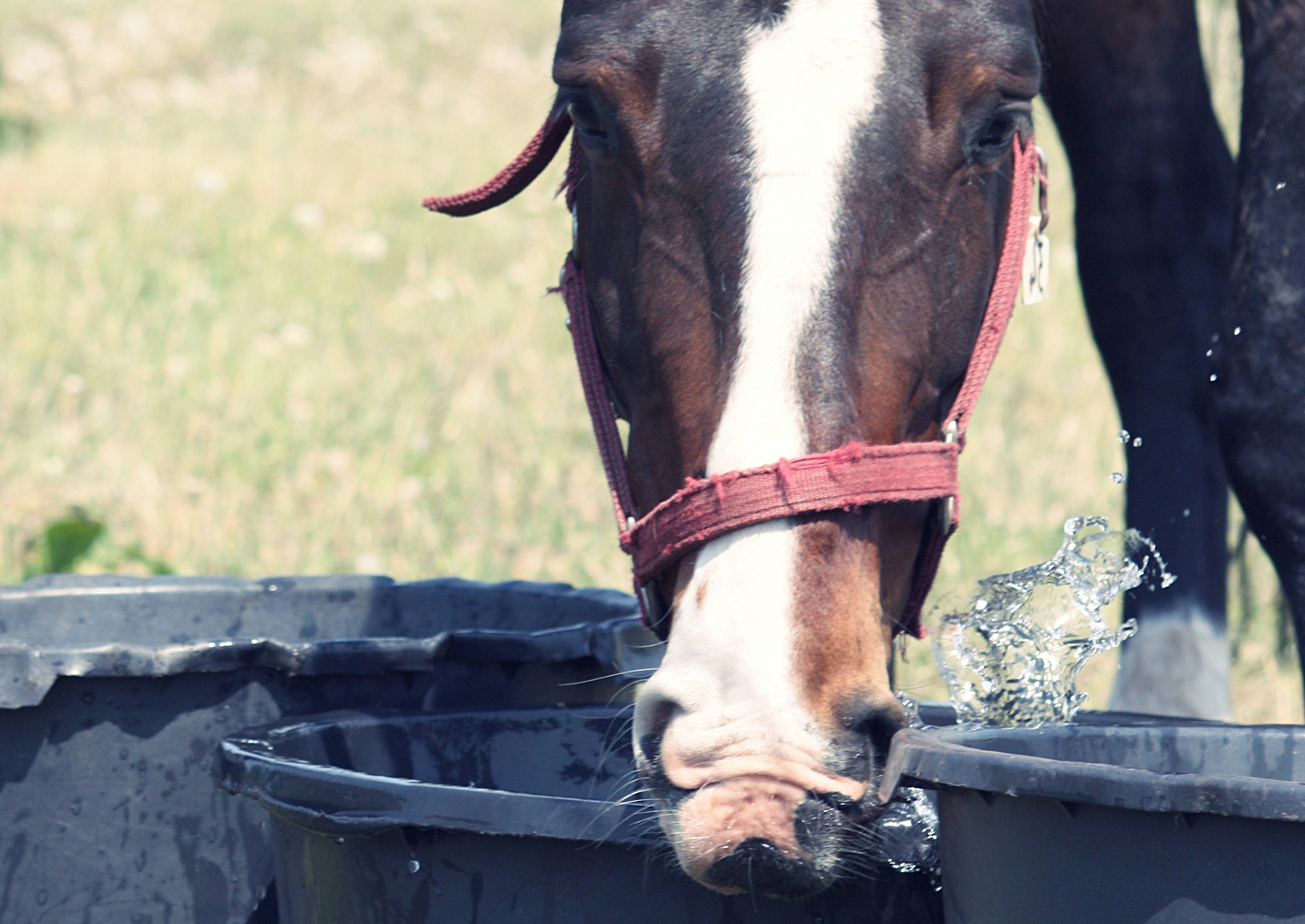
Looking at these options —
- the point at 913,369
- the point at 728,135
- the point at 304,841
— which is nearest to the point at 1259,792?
the point at 913,369

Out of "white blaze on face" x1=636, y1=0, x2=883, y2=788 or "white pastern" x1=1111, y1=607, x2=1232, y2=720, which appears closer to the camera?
"white blaze on face" x1=636, y1=0, x2=883, y2=788

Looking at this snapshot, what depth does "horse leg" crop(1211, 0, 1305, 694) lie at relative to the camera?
5.51 ft

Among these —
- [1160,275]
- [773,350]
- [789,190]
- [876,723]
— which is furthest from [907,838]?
[1160,275]

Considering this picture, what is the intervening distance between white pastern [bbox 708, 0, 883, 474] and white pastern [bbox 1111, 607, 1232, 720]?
5.63 feet

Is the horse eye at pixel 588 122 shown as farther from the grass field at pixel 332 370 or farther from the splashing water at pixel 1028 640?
the grass field at pixel 332 370

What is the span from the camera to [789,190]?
1437mm

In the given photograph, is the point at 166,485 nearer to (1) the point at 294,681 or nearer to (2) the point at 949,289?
(1) the point at 294,681

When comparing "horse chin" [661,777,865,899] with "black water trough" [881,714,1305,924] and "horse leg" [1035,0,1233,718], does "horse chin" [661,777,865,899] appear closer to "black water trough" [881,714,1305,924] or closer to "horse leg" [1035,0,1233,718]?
"black water trough" [881,714,1305,924]

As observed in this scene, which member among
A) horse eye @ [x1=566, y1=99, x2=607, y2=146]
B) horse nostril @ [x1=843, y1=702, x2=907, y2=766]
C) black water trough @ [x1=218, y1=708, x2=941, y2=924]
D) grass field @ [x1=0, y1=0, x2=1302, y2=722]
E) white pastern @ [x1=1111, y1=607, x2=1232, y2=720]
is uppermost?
grass field @ [x1=0, y1=0, x2=1302, y2=722]

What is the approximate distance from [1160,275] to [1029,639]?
1326mm

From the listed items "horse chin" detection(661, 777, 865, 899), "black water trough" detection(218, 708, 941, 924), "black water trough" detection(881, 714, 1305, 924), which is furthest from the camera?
"black water trough" detection(218, 708, 941, 924)

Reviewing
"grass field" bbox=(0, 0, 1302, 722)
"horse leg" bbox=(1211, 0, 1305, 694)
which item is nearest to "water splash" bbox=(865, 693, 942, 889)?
"horse leg" bbox=(1211, 0, 1305, 694)

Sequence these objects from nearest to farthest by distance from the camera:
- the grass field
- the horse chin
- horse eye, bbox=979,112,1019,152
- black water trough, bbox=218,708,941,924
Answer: the horse chin
black water trough, bbox=218,708,941,924
horse eye, bbox=979,112,1019,152
the grass field

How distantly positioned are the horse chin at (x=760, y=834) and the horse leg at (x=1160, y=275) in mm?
1742
